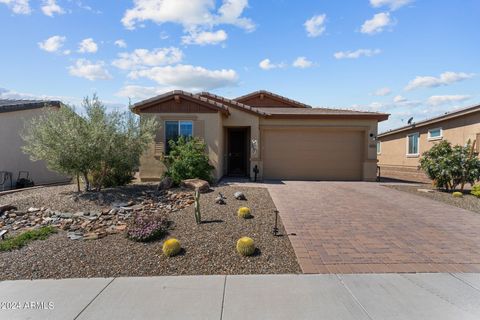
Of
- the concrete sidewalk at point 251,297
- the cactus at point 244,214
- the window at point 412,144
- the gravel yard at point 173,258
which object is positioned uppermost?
the window at point 412,144

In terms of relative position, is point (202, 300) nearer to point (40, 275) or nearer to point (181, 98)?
point (40, 275)

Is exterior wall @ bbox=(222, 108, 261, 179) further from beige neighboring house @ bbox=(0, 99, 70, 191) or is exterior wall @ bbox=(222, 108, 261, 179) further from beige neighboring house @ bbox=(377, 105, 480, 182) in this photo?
beige neighboring house @ bbox=(377, 105, 480, 182)

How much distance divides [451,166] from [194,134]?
1045 centimetres

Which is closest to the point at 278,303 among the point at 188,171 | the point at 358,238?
the point at 358,238

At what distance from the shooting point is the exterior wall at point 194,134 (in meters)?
12.7

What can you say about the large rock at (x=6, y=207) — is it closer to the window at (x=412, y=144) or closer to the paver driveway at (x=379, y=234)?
the paver driveway at (x=379, y=234)

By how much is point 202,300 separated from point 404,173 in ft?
63.5

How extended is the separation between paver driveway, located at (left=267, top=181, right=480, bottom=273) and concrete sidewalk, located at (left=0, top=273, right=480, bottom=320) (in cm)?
41

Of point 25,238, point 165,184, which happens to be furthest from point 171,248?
point 165,184

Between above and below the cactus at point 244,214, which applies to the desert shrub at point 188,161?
above

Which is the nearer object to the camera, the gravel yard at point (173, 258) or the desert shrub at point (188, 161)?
Answer: the gravel yard at point (173, 258)

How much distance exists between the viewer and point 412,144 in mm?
19344

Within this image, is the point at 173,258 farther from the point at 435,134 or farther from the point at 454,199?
the point at 435,134

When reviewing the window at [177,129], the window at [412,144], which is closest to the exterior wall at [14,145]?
the window at [177,129]
